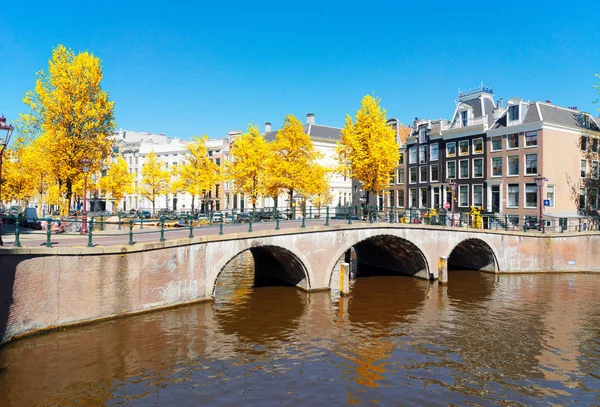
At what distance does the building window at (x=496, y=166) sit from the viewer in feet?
133

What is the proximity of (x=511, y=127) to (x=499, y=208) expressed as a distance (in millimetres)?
7713

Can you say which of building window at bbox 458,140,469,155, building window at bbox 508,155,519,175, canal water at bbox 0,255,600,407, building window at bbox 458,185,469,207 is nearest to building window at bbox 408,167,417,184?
building window at bbox 458,185,469,207

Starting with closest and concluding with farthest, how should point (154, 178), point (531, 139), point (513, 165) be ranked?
point (531, 139) → point (513, 165) → point (154, 178)

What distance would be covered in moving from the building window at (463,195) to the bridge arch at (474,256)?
11243 millimetres

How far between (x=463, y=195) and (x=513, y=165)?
5962mm

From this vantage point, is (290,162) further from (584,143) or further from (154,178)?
(584,143)

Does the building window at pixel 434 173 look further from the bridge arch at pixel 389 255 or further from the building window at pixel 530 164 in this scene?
the bridge arch at pixel 389 255

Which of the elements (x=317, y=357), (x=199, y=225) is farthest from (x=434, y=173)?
(x=317, y=357)

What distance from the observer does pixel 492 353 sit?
14.5m

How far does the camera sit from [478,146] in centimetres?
4212

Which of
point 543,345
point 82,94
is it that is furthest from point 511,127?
point 82,94

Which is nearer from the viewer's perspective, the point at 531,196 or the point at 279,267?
the point at 279,267

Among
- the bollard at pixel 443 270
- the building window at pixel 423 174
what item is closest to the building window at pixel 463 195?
the building window at pixel 423 174

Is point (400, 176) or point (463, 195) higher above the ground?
point (400, 176)
